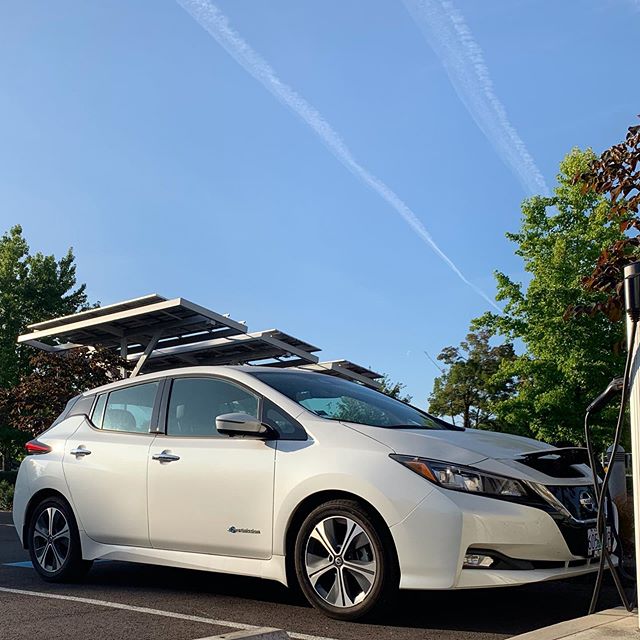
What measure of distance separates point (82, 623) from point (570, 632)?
2.83 metres

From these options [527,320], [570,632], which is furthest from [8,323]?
[570,632]

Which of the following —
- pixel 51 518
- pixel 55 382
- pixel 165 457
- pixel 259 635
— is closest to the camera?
pixel 259 635

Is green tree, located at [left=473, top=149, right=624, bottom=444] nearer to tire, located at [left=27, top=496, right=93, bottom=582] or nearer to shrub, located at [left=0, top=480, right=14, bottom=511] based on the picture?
shrub, located at [left=0, top=480, right=14, bottom=511]

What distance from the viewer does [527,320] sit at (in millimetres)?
26891

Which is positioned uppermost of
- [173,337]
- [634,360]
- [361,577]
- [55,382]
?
[173,337]

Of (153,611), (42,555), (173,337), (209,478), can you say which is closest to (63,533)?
(42,555)

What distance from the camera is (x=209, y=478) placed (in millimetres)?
5426

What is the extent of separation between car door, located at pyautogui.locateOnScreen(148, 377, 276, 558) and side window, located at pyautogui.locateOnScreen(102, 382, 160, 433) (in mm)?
220

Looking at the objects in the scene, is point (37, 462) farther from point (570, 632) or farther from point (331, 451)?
point (570, 632)

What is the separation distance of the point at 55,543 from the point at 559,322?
2090 cm

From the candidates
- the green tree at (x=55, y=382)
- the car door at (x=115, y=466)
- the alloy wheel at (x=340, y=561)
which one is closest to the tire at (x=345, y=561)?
the alloy wheel at (x=340, y=561)

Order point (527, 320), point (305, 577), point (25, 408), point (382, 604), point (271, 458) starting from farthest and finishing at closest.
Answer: point (527, 320)
point (25, 408)
point (271, 458)
point (305, 577)
point (382, 604)

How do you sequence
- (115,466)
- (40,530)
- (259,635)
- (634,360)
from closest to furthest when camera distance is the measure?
(634,360)
(259,635)
(115,466)
(40,530)

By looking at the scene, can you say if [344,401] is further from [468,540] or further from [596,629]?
[596,629]
